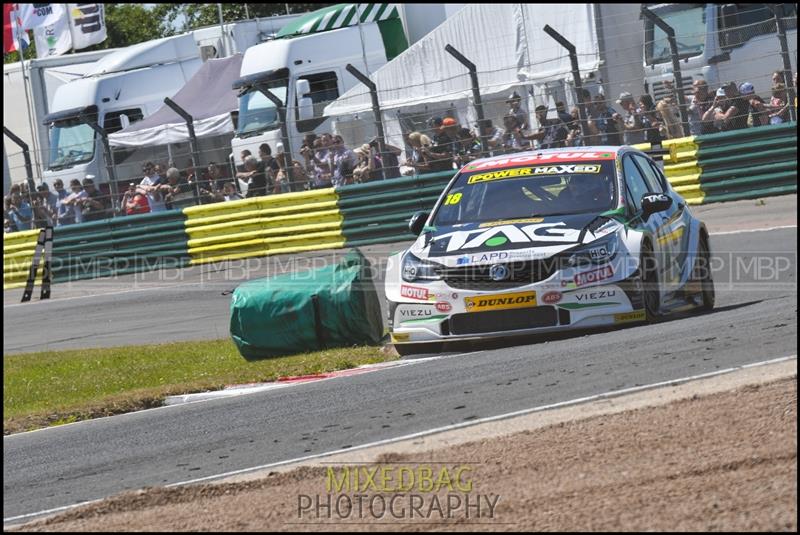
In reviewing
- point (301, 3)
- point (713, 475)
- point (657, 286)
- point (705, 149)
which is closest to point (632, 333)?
point (657, 286)

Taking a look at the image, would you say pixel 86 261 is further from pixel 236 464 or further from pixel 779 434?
pixel 779 434

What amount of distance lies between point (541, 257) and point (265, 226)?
11389 millimetres

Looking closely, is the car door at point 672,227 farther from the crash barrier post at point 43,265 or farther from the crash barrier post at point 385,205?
the crash barrier post at point 43,265

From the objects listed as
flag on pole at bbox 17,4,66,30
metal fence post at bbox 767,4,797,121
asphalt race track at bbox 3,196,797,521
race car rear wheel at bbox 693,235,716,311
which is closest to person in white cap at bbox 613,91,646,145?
metal fence post at bbox 767,4,797,121

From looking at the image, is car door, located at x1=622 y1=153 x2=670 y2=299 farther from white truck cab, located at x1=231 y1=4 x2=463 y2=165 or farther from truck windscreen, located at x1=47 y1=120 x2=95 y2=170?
truck windscreen, located at x1=47 y1=120 x2=95 y2=170

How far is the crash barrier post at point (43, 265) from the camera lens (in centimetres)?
1994

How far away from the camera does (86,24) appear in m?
30.0

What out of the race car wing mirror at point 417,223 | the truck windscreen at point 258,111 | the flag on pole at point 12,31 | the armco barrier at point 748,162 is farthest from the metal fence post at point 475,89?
the flag on pole at point 12,31

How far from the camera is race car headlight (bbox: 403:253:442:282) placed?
9711 mm

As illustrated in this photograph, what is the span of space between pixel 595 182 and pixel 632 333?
1.83 meters

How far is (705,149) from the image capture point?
57.7 feet

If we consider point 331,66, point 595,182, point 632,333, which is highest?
point 331,66

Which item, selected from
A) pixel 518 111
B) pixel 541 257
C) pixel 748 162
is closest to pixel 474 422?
pixel 541 257

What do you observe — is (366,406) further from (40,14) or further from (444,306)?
(40,14)
